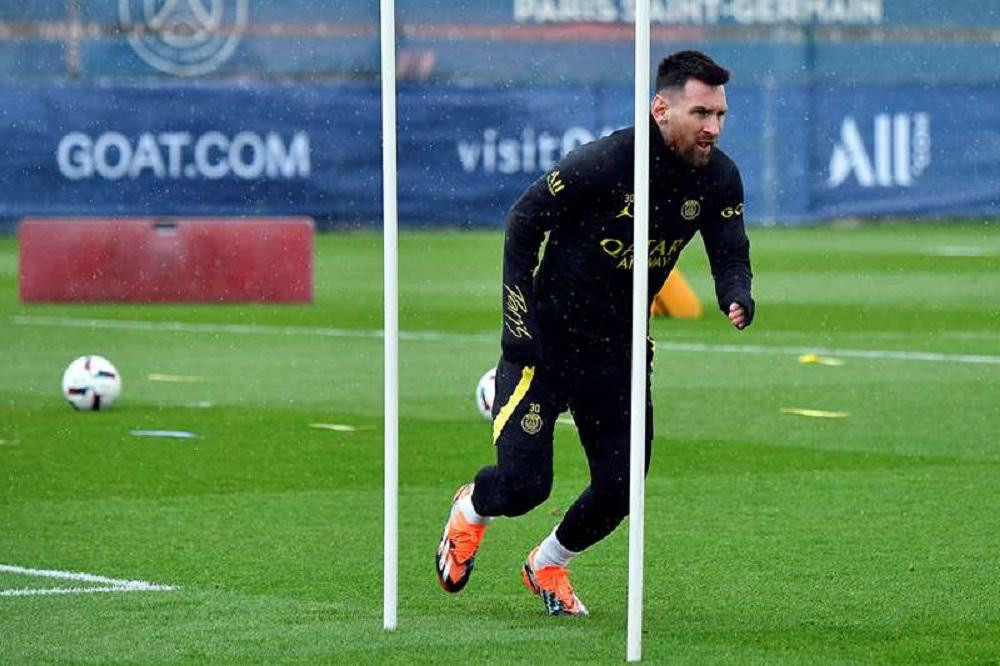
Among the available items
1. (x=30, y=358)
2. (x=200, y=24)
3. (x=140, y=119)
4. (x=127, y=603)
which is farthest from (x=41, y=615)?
(x=200, y=24)

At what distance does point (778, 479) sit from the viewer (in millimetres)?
11719

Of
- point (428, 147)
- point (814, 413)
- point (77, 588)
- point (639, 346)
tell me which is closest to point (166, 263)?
point (428, 147)

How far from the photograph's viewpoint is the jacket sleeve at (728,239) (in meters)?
8.01

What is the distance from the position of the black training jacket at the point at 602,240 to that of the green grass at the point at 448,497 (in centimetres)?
103

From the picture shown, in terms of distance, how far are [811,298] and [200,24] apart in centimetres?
1173

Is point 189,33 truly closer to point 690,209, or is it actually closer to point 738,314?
point 690,209

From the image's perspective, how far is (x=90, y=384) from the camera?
1443 centimetres

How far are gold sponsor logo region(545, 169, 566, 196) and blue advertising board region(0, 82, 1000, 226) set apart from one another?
2229cm

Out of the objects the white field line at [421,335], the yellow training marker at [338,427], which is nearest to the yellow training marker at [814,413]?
the yellow training marker at [338,427]

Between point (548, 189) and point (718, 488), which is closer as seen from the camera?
point (548, 189)

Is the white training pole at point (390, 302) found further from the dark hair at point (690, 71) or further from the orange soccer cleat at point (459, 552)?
the dark hair at point (690, 71)

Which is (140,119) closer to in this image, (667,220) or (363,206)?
(363,206)

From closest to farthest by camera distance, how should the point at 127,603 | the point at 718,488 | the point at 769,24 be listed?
the point at 127,603
the point at 718,488
the point at 769,24

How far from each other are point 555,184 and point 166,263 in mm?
15329
